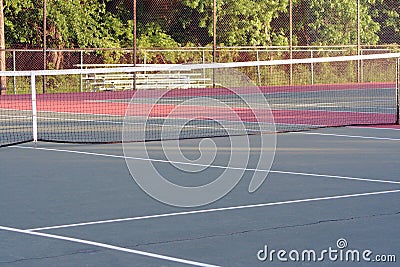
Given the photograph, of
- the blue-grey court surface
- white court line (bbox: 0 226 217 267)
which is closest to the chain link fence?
the blue-grey court surface

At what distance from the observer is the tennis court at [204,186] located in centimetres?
611

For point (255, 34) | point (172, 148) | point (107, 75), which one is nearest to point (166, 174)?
point (172, 148)

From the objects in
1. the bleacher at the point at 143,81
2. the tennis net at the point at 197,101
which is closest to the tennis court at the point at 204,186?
the tennis net at the point at 197,101

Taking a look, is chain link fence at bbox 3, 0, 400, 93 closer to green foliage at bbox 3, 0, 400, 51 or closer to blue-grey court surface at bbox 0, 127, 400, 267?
green foliage at bbox 3, 0, 400, 51

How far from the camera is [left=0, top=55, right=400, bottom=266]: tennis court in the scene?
6105 mm

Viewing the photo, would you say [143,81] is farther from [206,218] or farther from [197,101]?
[206,218]

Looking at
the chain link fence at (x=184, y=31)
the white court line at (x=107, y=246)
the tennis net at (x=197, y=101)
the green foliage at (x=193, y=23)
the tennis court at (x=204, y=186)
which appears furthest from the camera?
the green foliage at (x=193, y=23)

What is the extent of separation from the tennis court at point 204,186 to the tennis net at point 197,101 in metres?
0.12

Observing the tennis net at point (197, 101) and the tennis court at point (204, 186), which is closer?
the tennis court at point (204, 186)

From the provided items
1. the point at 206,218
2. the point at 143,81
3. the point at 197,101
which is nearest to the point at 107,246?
the point at 206,218

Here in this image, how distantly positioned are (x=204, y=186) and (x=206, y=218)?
181 cm

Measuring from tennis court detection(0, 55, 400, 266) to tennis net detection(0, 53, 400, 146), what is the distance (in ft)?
0.40

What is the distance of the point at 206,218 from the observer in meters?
7.36

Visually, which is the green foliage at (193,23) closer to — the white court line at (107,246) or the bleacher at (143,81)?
the bleacher at (143,81)
